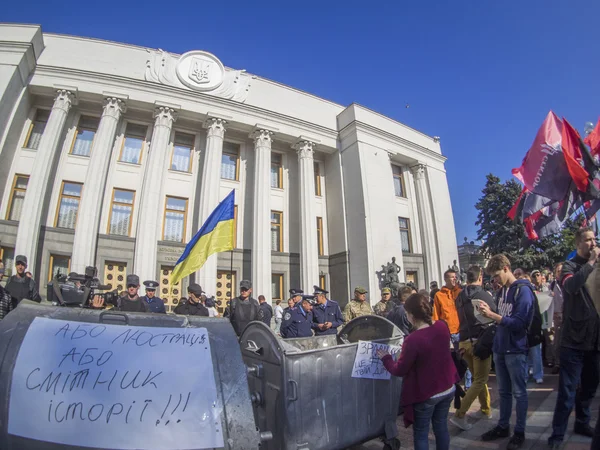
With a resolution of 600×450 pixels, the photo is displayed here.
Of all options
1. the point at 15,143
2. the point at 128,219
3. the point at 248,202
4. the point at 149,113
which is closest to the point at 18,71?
the point at 15,143

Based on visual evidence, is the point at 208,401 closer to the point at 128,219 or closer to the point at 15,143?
the point at 128,219

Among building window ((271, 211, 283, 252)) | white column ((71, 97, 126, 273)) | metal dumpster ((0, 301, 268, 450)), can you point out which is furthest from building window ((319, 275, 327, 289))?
metal dumpster ((0, 301, 268, 450))

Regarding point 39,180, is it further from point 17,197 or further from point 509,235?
point 509,235

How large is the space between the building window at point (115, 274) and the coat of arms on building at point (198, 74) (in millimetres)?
10108

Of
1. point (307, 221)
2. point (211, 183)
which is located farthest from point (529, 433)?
point (211, 183)

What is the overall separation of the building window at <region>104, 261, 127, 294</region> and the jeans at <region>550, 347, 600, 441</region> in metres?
16.8

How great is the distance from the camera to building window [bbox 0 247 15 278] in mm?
14125

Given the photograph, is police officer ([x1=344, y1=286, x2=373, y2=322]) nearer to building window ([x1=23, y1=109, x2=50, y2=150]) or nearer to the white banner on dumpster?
the white banner on dumpster

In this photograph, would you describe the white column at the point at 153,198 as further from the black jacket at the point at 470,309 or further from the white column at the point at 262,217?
the black jacket at the point at 470,309

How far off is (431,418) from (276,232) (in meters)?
17.6

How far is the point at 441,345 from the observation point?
248 centimetres

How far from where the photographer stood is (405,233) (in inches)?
894

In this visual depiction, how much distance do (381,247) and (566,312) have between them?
16.4 meters

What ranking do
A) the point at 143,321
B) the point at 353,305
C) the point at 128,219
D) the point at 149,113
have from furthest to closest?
the point at 149,113 → the point at 128,219 → the point at 353,305 → the point at 143,321
